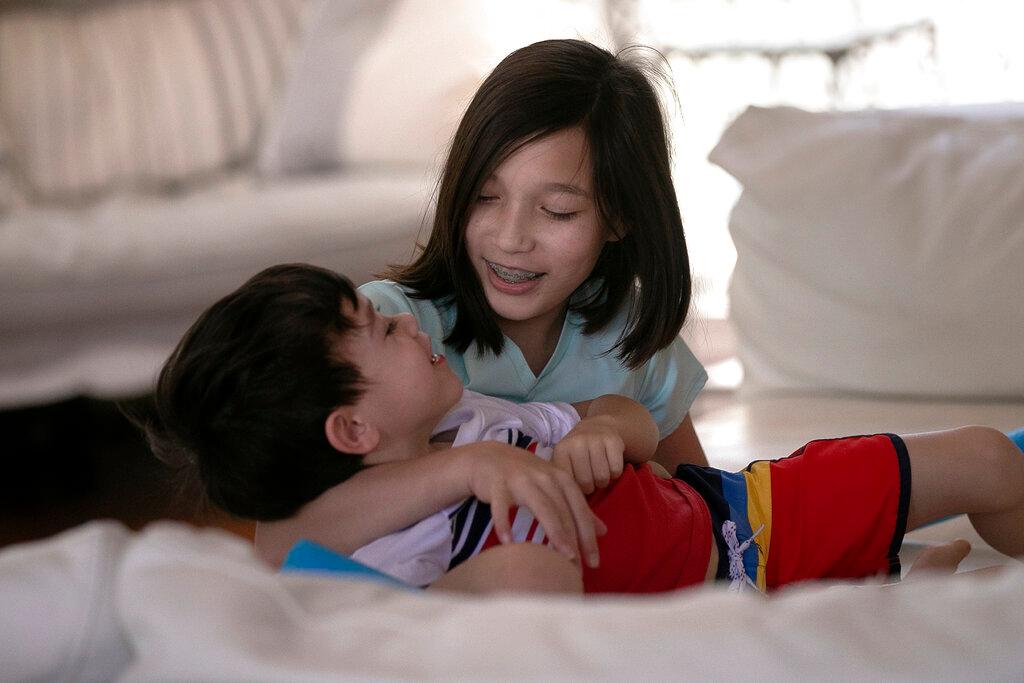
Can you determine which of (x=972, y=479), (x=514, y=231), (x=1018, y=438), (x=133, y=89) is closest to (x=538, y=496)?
(x=514, y=231)

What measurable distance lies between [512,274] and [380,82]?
1191 millimetres

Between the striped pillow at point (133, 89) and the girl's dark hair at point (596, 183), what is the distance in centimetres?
126

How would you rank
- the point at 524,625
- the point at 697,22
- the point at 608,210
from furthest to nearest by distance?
the point at 697,22
the point at 608,210
the point at 524,625

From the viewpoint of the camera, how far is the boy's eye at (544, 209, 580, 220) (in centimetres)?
109

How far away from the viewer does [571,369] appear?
1.21 meters

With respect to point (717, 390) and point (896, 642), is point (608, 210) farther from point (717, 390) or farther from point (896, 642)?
point (896, 642)

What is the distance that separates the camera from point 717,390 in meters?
1.61

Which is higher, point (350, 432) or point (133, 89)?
point (133, 89)

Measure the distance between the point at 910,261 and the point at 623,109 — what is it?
1.47 ft

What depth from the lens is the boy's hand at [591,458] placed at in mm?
893

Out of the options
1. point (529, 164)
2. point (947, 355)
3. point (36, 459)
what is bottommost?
point (36, 459)

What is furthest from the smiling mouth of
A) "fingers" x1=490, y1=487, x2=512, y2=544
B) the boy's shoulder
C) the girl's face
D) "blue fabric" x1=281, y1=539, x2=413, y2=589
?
"blue fabric" x1=281, y1=539, x2=413, y2=589

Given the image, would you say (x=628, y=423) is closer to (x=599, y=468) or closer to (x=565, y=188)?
(x=599, y=468)

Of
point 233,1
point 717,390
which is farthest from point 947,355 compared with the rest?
point 233,1
